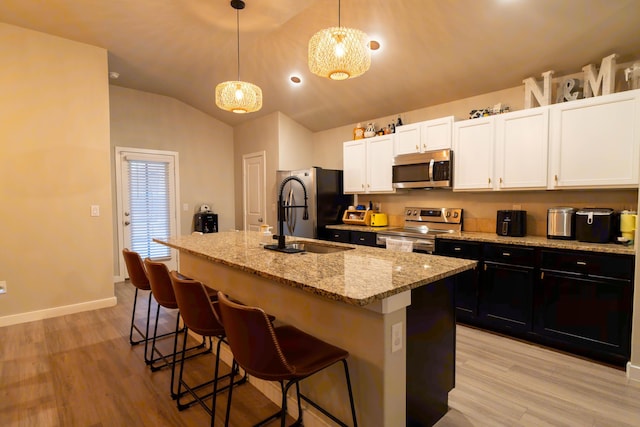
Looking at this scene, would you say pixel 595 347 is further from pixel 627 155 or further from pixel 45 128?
pixel 45 128

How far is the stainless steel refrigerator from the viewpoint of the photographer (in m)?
4.82

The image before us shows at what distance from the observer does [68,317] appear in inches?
145

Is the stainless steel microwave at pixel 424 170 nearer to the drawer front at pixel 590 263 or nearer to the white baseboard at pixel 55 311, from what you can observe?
the drawer front at pixel 590 263

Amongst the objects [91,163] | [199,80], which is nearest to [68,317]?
[91,163]

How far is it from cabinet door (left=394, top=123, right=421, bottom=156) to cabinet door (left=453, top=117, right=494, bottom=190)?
46cm

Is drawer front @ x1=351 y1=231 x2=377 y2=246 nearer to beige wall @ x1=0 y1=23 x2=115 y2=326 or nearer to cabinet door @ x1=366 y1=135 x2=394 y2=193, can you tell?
cabinet door @ x1=366 y1=135 x2=394 y2=193

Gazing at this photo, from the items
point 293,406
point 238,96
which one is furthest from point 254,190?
point 293,406

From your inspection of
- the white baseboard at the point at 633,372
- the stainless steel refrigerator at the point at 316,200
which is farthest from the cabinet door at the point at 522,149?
the stainless steel refrigerator at the point at 316,200

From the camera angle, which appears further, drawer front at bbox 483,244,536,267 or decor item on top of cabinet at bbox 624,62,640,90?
drawer front at bbox 483,244,536,267

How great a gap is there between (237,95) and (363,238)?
2.33m

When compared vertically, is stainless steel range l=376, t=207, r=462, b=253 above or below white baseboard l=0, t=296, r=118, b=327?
above

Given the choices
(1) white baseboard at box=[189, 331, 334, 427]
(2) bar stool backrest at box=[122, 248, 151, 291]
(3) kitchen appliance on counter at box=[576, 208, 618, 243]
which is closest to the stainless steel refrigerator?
(2) bar stool backrest at box=[122, 248, 151, 291]

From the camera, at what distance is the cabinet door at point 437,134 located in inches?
146

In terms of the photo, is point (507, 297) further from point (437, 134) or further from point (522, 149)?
point (437, 134)
